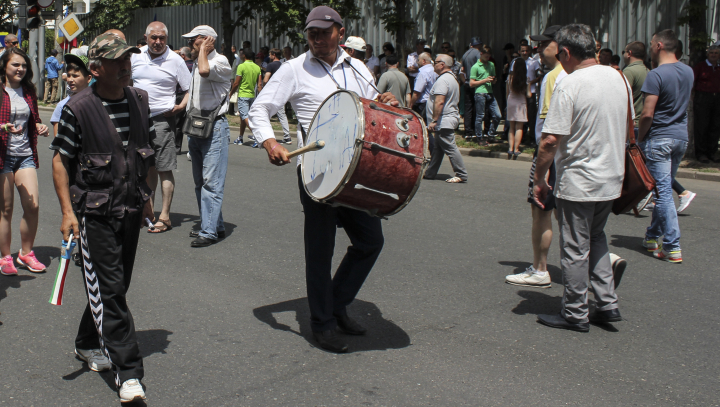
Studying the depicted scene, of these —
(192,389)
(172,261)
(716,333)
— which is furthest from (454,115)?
(192,389)

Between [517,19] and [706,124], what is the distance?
6.64 meters

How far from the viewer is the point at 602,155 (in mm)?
4434

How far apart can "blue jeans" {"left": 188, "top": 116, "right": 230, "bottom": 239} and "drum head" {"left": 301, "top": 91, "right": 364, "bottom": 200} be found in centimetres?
270

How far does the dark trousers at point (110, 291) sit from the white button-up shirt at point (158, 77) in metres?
3.48

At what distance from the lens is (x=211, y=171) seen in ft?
22.1

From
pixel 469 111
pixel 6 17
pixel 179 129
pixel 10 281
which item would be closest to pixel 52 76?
pixel 469 111

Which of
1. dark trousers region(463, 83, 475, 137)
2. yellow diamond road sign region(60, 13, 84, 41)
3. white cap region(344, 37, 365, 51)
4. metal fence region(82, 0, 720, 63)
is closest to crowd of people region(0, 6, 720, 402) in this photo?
white cap region(344, 37, 365, 51)

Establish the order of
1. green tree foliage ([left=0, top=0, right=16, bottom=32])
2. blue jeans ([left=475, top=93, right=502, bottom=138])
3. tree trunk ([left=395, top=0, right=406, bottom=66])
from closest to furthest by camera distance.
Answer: blue jeans ([left=475, top=93, right=502, bottom=138]) → tree trunk ([left=395, top=0, right=406, bottom=66]) → green tree foliage ([left=0, top=0, right=16, bottom=32])

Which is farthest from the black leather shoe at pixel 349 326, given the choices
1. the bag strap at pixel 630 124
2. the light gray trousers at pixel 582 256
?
the bag strap at pixel 630 124

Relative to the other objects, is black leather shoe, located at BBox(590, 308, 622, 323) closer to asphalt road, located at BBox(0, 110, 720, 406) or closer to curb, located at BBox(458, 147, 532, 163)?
asphalt road, located at BBox(0, 110, 720, 406)

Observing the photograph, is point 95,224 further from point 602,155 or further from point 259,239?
point 259,239

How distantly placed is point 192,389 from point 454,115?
724cm

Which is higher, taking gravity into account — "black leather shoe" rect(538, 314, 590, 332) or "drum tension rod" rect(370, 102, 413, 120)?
"drum tension rod" rect(370, 102, 413, 120)

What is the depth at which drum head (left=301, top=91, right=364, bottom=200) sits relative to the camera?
376 centimetres
